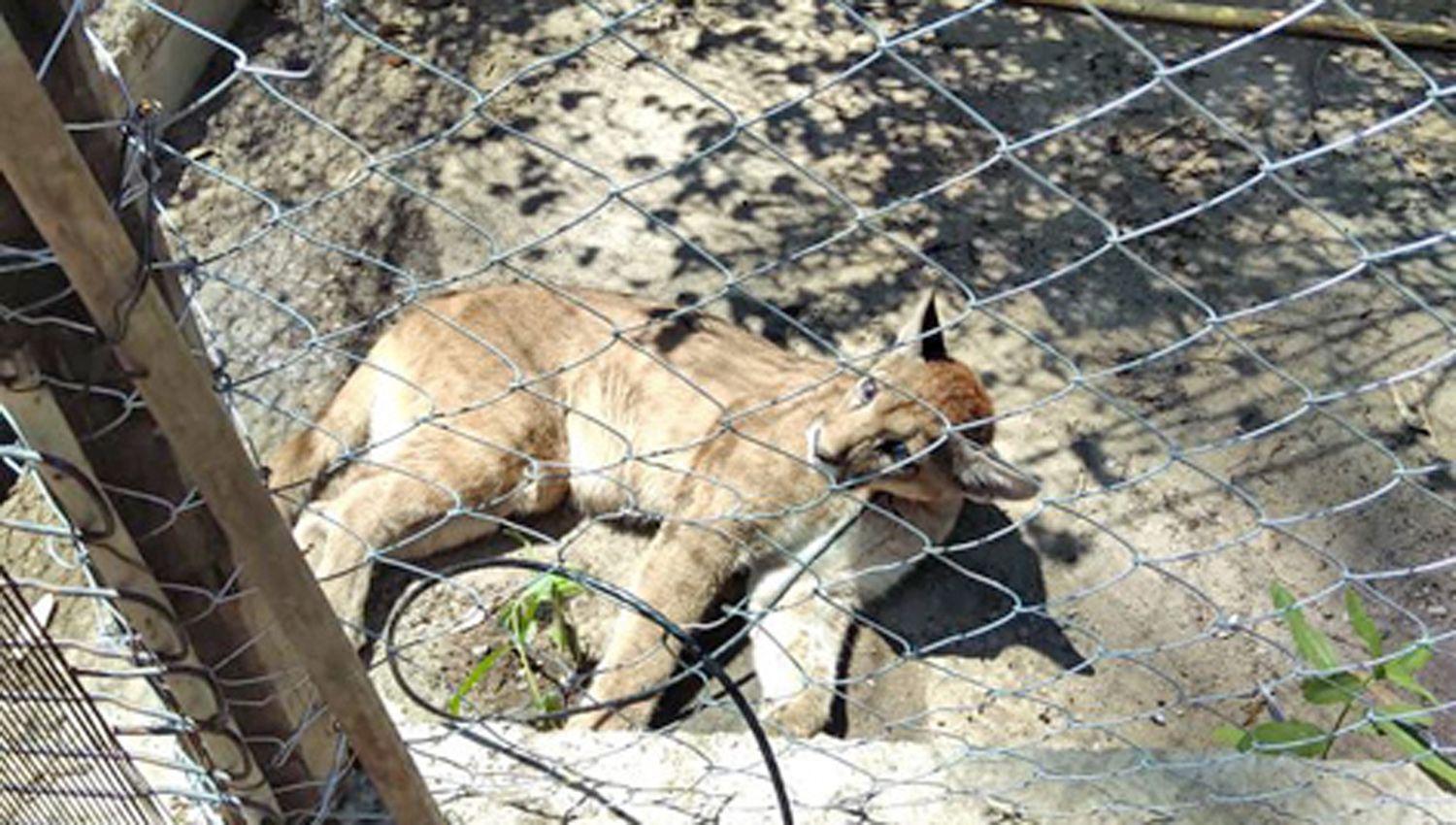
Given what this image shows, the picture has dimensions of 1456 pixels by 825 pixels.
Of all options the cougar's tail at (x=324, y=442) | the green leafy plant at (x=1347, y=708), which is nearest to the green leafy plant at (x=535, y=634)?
the cougar's tail at (x=324, y=442)

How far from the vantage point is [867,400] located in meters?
3.94

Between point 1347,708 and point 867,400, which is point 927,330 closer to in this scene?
point 867,400

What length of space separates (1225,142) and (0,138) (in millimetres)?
4503

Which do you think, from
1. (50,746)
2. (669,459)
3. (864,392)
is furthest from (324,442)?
(50,746)

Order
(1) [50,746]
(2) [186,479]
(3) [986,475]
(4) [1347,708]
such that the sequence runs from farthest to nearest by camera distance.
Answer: (3) [986,475]
(4) [1347,708]
(1) [50,746]
(2) [186,479]

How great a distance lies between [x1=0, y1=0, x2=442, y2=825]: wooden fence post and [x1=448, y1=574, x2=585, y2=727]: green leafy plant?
128 cm

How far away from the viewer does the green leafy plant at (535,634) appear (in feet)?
12.1

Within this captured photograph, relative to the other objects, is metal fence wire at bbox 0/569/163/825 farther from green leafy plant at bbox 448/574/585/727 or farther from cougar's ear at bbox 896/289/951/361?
cougar's ear at bbox 896/289/951/361

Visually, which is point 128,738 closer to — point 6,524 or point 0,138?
point 6,524

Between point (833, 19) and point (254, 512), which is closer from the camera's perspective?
point (254, 512)

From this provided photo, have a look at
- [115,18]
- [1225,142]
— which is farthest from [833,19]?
[115,18]

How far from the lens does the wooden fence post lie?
4.98 ft

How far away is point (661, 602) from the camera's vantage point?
3.94 m

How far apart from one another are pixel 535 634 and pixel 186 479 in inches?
82.3
